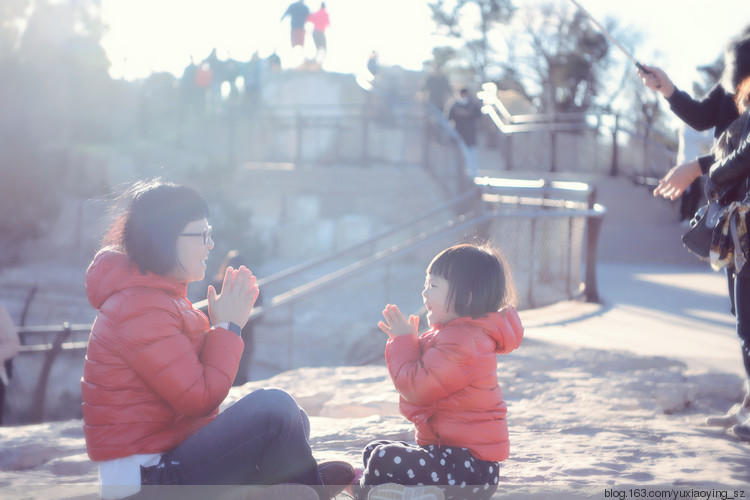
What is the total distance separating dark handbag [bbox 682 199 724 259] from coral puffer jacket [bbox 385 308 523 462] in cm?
107

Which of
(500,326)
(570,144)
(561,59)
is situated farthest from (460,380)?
(561,59)

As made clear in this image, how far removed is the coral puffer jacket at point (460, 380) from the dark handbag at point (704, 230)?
3.50 feet

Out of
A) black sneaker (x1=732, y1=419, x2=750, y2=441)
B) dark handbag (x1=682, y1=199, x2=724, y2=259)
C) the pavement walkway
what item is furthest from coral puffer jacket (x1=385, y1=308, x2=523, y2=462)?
the pavement walkway

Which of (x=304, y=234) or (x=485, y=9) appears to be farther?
(x=485, y=9)

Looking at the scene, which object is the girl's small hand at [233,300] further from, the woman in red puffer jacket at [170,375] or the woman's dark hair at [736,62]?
the woman's dark hair at [736,62]

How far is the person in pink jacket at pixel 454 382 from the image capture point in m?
2.40

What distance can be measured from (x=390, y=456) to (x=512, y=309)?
23.5 inches

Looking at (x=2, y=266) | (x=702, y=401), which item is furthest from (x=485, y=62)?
(x=702, y=401)

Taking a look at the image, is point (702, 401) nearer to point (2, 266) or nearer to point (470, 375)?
point (470, 375)

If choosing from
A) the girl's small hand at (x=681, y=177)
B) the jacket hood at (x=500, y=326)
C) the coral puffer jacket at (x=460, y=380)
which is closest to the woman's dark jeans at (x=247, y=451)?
the coral puffer jacket at (x=460, y=380)

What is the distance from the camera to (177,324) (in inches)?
87.5

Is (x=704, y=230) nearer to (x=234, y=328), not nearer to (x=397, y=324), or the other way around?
(x=397, y=324)

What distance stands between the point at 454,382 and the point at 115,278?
101 centimetres

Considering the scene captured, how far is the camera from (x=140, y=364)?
7.11 ft
